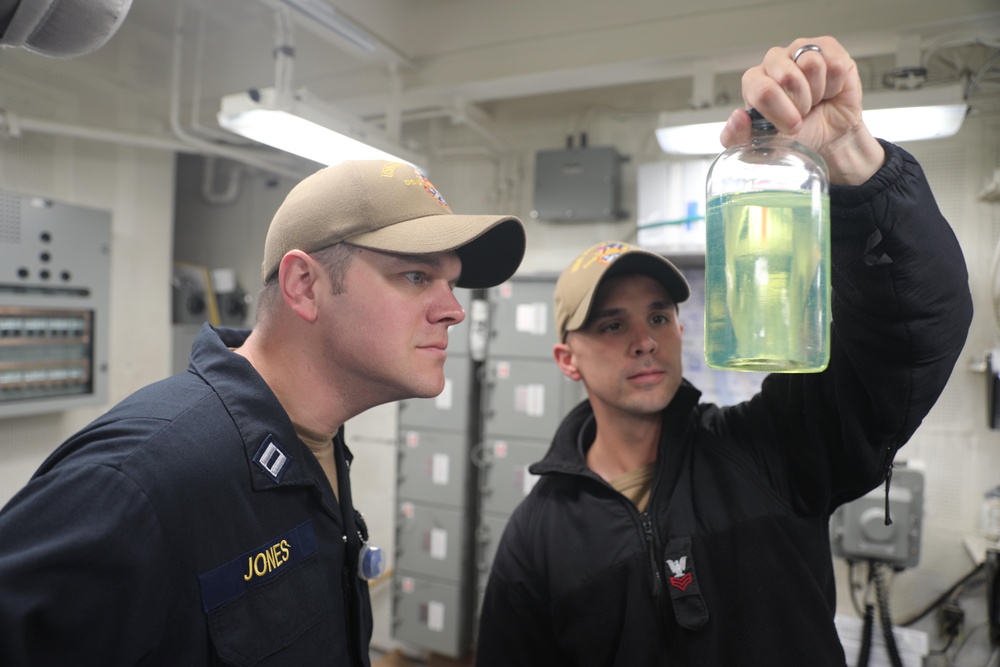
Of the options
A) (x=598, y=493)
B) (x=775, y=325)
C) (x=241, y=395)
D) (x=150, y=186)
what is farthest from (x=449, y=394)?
(x=775, y=325)

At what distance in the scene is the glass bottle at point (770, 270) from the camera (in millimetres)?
729

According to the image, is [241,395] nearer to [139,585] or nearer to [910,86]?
[139,585]

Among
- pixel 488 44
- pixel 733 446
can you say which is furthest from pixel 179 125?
pixel 733 446

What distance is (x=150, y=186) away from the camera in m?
3.89

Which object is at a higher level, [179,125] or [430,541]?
[179,125]

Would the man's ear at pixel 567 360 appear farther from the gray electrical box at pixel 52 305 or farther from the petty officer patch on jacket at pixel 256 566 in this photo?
the gray electrical box at pixel 52 305

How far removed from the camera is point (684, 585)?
1.14 m

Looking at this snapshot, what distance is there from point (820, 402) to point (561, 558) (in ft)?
2.01

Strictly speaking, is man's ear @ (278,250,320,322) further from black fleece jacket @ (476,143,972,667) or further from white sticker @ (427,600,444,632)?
white sticker @ (427,600,444,632)

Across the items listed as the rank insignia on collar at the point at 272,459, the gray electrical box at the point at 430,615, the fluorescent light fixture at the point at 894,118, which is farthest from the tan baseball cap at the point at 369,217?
the gray electrical box at the point at 430,615

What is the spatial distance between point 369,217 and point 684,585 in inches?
35.2

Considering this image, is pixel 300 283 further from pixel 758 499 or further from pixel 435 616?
pixel 435 616

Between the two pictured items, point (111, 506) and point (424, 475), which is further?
point (424, 475)

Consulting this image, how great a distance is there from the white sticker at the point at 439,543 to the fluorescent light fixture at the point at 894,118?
272cm
